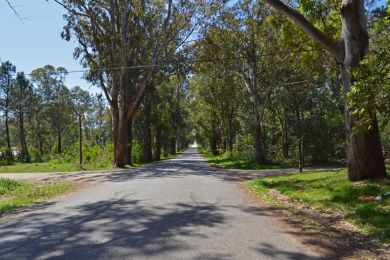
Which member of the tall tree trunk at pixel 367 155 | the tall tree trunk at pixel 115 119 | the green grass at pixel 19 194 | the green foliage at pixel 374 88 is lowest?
the green grass at pixel 19 194

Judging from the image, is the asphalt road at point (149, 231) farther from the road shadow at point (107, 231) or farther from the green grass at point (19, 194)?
the green grass at point (19, 194)

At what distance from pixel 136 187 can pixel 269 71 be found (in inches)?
711

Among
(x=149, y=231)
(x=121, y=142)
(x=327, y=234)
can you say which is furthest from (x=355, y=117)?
(x=121, y=142)

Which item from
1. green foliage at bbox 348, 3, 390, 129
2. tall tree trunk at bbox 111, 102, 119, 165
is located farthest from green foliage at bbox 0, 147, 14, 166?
green foliage at bbox 348, 3, 390, 129

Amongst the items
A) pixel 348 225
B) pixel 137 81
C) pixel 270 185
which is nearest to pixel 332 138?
pixel 270 185

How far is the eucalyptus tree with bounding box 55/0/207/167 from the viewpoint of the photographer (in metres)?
29.2

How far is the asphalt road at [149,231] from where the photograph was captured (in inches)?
246

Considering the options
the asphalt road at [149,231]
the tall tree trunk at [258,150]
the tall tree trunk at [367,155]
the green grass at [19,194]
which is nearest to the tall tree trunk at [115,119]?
the tall tree trunk at [258,150]

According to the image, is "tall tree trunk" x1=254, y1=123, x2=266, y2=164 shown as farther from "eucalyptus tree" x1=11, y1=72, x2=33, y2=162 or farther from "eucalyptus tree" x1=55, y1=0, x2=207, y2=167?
"eucalyptus tree" x1=11, y1=72, x2=33, y2=162

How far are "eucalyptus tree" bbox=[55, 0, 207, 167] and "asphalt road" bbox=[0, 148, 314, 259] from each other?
61.1 ft

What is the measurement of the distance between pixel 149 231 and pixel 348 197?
5461mm

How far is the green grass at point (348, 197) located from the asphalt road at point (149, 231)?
5.21 ft

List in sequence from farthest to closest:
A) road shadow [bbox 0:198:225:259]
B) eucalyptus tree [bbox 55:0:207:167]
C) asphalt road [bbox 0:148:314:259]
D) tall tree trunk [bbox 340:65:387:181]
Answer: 1. eucalyptus tree [bbox 55:0:207:167]
2. tall tree trunk [bbox 340:65:387:181]
3. road shadow [bbox 0:198:225:259]
4. asphalt road [bbox 0:148:314:259]

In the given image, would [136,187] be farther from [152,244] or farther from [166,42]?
[166,42]
